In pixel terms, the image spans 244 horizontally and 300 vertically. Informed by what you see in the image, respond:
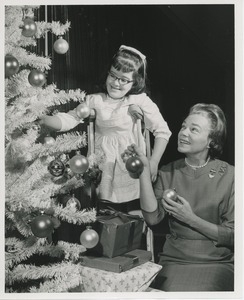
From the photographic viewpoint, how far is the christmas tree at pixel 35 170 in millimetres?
1581

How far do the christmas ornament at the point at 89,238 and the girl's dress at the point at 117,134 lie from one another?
212 mm

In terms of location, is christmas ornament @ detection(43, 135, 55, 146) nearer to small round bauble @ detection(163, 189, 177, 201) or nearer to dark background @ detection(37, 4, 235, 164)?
dark background @ detection(37, 4, 235, 164)

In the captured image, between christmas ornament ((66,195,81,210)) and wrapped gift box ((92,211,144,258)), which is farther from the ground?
christmas ornament ((66,195,81,210))

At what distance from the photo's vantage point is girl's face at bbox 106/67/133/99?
5.93 ft

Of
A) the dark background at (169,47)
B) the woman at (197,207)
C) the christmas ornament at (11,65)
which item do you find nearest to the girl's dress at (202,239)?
the woman at (197,207)

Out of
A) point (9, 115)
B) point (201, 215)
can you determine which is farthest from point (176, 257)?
point (9, 115)

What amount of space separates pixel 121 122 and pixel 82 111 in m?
0.21

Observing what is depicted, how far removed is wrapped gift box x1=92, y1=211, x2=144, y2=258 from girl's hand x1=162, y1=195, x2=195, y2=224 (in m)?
0.14

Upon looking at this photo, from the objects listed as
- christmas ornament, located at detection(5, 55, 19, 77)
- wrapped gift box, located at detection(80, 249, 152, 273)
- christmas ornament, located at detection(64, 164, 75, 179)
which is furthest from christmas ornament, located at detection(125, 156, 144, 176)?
christmas ornament, located at detection(5, 55, 19, 77)

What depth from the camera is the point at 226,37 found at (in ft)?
5.80

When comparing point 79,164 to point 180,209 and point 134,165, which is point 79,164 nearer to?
point 134,165

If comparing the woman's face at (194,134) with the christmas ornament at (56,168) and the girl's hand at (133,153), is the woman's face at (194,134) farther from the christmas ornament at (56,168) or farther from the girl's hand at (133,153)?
the christmas ornament at (56,168)

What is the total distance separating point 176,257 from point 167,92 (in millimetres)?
743

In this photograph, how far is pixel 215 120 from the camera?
1.77 metres
